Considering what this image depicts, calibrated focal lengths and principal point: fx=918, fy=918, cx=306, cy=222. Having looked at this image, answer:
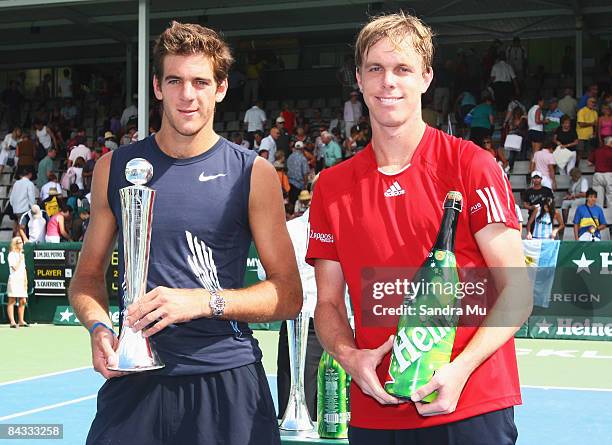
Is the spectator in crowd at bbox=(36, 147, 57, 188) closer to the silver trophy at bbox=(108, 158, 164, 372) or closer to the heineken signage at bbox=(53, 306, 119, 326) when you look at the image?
the heineken signage at bbox=(53, 306, 119, 326)

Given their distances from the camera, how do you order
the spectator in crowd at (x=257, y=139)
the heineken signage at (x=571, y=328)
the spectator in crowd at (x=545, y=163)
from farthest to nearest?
the spectator in crowd at (x=257, y=139)
the spectator in crowd at (x=545, y=163)
the heineken signage at (x=571, y=328)

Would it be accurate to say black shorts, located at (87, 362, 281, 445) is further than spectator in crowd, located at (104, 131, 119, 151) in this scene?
No

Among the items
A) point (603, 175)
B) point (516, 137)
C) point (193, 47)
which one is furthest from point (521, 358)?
point (193, 47)

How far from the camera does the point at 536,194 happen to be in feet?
55.6

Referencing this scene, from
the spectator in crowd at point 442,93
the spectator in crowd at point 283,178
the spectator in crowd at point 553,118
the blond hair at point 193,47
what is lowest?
the blond hair at point 193,47

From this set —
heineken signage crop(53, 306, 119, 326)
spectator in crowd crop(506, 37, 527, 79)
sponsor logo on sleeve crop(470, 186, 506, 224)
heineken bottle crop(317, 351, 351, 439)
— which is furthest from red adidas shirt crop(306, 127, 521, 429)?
spectator in crowd crop(506, 37, 527, 79)

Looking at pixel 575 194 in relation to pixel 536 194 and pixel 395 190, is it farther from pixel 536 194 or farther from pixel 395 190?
pixel 395 190

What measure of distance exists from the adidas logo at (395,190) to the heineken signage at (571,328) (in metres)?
12.7

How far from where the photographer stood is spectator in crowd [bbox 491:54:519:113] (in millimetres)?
22484

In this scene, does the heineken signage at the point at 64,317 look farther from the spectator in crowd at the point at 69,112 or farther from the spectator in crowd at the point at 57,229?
the spectator in crowd at the point at 69,112

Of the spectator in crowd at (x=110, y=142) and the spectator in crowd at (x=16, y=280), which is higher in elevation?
the spectator in crowd at (x=110, y=142)

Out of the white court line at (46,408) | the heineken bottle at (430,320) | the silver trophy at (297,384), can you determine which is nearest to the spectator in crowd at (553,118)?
the white court line at (46,408)

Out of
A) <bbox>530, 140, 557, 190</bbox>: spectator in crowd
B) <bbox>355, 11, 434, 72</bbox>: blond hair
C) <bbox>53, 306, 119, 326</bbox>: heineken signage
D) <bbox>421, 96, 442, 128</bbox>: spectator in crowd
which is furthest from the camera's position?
<bbox>421, 96, 442, 128</bbox>: spectator in crowd

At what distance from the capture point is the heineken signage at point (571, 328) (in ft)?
47.0
